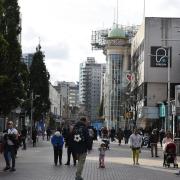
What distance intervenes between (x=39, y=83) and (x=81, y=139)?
2546 inches

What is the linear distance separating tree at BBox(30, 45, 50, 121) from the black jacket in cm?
6298

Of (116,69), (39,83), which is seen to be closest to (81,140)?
(39,83)

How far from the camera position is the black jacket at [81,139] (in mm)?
17891

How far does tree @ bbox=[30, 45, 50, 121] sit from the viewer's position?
80938 millimetres

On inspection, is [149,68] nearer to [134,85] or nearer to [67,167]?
[134,85]

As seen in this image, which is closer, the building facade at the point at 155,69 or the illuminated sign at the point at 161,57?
the illuminated sign at the point at 161,57

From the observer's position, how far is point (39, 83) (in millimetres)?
82188

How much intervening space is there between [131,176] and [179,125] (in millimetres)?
50502

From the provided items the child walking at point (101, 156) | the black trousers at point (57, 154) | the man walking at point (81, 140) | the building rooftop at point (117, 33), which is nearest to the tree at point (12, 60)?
the black trousers at point (57, 154)

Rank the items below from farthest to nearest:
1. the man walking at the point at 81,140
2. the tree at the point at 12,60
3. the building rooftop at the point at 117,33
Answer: the building rooftop at the point at 117,33
the tree at the point at 12,60
the man walking at the point at 81,140

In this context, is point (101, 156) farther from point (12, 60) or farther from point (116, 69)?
point (116, 69)

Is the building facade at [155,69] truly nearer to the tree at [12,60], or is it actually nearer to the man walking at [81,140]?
the tree at [12,60]

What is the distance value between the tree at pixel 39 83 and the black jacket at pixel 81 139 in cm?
6298

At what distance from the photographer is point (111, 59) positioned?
14388 cm
